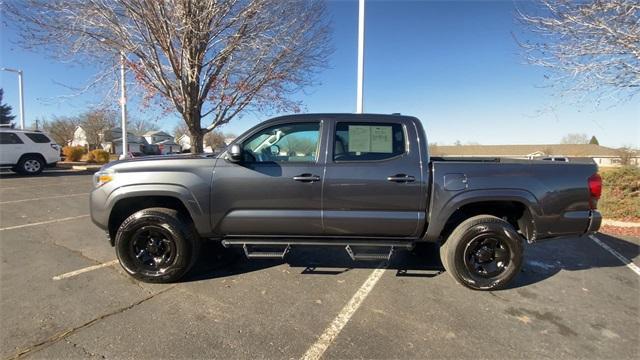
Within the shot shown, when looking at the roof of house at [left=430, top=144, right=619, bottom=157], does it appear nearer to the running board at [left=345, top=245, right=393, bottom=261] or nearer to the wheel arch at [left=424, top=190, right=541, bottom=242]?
the wheel arch at [left=424, top=190, right=541, bottom=242]

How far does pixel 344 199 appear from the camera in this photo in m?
3.61

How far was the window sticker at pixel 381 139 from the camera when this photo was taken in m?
3.72

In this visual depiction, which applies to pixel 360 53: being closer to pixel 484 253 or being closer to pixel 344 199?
pixel 344 199

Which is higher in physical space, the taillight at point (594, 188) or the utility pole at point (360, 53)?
the utility pole at point (360, 53)

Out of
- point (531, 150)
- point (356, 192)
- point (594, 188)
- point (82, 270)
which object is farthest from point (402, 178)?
point (531, 150)

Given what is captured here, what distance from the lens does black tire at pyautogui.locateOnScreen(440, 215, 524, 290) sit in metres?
3.57

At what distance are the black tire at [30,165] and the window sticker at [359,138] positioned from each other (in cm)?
1587

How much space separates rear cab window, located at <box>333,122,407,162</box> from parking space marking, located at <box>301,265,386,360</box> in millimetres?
1423

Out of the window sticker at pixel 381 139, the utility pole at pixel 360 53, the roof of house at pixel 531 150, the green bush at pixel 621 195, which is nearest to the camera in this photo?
the window sticker at pixel 381 139

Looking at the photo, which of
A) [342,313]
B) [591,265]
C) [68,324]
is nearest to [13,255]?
[68,324]

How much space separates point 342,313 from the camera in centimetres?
311

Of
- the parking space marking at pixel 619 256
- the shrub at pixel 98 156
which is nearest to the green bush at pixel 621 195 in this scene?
the parking space marking at pixel 619 256

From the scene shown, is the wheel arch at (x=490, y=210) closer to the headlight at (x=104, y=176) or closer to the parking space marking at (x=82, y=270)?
the headlight at (x=104, y=176)

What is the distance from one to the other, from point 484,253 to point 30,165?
17.3m
